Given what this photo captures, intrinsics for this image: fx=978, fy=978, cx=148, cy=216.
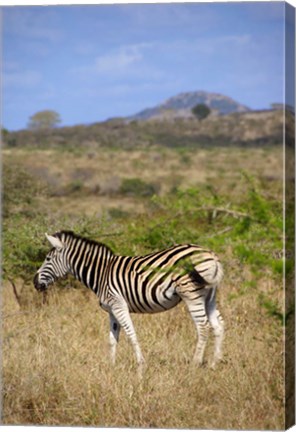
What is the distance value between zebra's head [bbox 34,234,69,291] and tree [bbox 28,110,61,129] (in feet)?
70.7

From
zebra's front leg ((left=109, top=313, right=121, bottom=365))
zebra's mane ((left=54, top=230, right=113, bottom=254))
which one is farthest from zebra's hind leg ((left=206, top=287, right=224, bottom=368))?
zebra's mane ((left=54, top=230, right=113, bottom=254))

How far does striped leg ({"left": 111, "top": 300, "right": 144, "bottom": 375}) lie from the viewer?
20.0ft

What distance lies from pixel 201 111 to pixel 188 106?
465 millimetres

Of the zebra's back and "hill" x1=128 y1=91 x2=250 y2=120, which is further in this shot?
"hill" x1=128 y1=91 x2=250 y2=120

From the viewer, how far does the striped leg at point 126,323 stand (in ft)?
20.0

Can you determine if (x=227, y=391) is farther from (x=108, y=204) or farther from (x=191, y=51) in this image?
(x=108, y=204)

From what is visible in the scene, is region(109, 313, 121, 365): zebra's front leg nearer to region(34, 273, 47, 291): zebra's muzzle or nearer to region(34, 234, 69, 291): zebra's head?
region(34, 234, 69, 291): zebra's head

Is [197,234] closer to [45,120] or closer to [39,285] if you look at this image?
[39,285]

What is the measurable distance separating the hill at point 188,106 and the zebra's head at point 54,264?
67.3 feet

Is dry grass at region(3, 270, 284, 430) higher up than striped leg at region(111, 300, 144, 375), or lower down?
lower down

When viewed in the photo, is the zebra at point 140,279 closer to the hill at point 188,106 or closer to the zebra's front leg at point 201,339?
the zebra's front leg at point 201,339

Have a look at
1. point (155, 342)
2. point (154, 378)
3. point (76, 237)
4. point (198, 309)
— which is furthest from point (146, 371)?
point (76, 237)

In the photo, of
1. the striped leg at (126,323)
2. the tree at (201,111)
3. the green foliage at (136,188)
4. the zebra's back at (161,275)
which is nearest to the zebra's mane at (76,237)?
the zebra's back at (161,275)

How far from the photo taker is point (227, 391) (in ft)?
18.6
